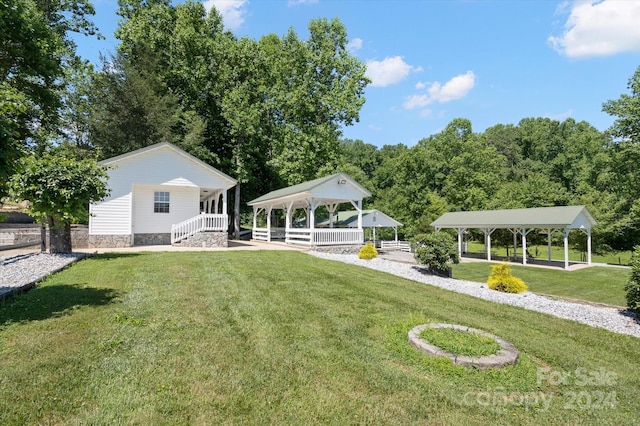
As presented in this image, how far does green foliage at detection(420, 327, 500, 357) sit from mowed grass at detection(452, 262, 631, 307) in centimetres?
1095

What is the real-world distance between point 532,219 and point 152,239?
75.3 ft

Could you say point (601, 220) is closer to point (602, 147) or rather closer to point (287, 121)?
point (602, 147)

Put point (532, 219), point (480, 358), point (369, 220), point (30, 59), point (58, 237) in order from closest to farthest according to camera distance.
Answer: point (480, 358)
point (58, 237)
point (30, 59)
point (532, 219)
point (369, 220)

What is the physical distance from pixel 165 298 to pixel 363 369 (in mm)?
3954

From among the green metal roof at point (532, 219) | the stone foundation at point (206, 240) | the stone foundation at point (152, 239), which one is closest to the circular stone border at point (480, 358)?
the stone foundation at point (206, 240)

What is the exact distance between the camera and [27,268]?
8289mm

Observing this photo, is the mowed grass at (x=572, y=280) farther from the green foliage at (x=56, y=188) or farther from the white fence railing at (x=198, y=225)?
the green foliage at (x=56, y=188)

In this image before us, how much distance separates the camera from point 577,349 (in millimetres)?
4645

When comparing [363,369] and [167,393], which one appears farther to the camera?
[363,369]

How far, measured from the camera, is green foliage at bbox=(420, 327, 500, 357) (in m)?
3.86

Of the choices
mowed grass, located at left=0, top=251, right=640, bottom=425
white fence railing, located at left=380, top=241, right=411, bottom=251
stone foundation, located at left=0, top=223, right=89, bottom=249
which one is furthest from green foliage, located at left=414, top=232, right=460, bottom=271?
white fence railing, located at left=380, top=241, right=411, bottom=251

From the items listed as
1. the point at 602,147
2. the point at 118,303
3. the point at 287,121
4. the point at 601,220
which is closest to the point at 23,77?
the point at 118,303

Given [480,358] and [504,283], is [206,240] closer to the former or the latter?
[504,283]

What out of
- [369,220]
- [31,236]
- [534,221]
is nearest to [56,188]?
[31,236]
